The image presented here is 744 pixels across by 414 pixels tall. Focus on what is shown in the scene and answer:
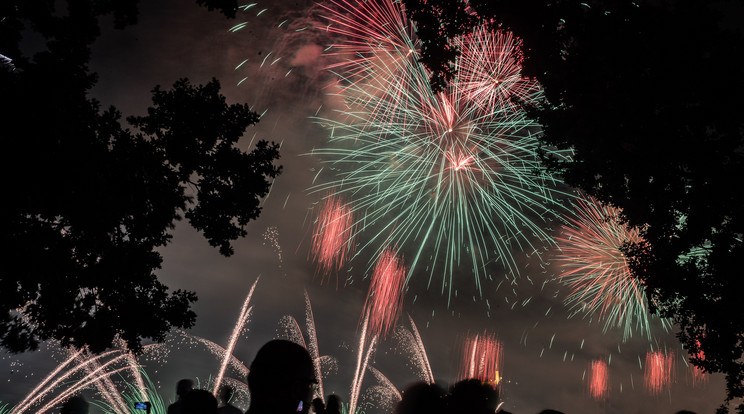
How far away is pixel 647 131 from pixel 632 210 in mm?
2118

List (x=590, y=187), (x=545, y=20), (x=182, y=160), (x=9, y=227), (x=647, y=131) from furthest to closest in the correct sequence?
(x=590, y=187) → (x=182, y=160) → (x=647, y=131) → (x=545, y=20) → (x=9, y=227)

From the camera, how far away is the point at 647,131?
1021 cm

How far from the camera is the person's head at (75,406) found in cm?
609

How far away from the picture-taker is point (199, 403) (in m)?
3.25

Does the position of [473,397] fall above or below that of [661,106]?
below

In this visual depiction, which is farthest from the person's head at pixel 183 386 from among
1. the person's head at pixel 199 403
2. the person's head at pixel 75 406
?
the person's head at pixel 199 403

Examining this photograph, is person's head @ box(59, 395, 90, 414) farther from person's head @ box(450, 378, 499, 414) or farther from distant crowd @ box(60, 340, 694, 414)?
person's head @ box(450, 378, 499, 414)

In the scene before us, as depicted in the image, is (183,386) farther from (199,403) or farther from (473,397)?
(473,397)

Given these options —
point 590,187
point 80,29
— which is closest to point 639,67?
point 590,187

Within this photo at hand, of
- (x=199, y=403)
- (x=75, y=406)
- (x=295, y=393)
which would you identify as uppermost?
(x=295, y=393)

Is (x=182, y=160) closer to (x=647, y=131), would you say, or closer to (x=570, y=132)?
(x=570, y=132)

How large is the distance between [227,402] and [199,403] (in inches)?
158

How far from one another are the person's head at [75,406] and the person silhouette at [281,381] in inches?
219

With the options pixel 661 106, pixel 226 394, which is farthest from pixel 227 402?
pixel 661 106
